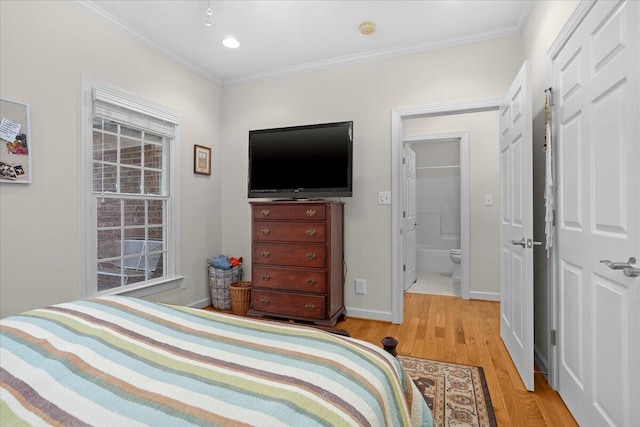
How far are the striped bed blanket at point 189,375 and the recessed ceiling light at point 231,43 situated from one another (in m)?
2.63

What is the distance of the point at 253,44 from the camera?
3094 mm

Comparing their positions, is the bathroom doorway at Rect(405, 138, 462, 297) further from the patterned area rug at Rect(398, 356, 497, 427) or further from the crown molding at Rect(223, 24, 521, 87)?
the patterned area rug at Rect(398, 356, 497, 427)

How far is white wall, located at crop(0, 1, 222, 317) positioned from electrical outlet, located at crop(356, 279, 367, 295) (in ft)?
7.72

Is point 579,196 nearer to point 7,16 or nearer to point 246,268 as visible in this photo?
point 246,268

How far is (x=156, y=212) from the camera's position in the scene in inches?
127

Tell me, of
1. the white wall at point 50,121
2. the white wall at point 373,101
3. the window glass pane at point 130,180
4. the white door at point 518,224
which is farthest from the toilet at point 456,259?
the white wall at point 50,121

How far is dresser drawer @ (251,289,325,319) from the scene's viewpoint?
2986mm

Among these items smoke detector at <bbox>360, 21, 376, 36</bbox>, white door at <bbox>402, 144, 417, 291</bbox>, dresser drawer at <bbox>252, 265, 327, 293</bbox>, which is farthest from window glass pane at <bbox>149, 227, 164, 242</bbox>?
white door at <bbox>402, 144, 417, 291</bbox>

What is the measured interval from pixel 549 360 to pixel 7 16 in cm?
400

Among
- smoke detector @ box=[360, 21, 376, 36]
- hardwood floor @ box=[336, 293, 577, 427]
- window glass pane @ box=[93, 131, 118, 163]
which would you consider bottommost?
hardwood floor @ box=[336, 293, 577, 427]

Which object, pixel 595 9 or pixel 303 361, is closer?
pixel 303 361

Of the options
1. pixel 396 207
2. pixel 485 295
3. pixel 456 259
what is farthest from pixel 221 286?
pixel 456 259

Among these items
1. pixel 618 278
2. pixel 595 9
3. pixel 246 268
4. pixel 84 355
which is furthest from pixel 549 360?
pixel 246 268

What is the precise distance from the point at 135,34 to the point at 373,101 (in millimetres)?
2218
